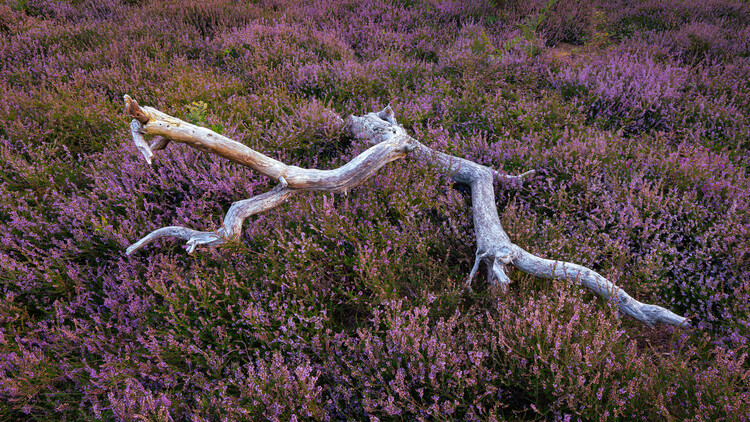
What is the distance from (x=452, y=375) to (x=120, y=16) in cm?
867

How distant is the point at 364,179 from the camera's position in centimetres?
285

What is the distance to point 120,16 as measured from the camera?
7.08 meters

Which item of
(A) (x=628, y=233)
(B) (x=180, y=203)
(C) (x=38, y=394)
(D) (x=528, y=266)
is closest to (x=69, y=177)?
(B) (x=180, y=203)

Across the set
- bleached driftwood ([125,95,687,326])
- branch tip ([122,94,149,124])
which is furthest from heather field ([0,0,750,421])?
branch tip ([122,94,149,124])

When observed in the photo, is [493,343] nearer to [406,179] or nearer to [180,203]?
[406,179]

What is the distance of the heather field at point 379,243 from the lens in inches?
→ 66.9

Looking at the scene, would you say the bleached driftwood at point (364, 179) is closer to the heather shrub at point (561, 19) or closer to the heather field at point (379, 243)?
the heather field at point (379, 243)

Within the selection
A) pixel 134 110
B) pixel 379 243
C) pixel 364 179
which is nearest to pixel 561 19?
pixel 364 179

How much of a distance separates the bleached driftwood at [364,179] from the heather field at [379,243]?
11cm

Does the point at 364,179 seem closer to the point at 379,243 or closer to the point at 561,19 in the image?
the point at 379,243

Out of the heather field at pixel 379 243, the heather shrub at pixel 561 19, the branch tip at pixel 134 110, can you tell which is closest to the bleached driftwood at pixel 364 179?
the branch tip at pixel 134 110

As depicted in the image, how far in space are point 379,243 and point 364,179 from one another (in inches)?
23.4

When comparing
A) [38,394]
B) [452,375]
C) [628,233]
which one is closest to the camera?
[452,375]

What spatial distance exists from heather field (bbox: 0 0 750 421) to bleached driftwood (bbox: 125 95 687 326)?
113 mm
